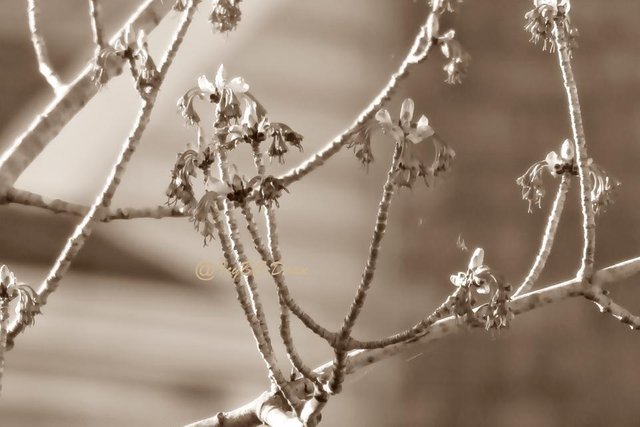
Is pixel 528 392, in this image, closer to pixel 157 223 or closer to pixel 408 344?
pixel 157 223

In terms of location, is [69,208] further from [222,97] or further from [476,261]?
[476,261]

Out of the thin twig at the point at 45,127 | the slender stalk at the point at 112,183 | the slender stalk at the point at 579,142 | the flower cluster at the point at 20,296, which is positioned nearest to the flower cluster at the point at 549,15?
the slender stalk at the point at 579,142

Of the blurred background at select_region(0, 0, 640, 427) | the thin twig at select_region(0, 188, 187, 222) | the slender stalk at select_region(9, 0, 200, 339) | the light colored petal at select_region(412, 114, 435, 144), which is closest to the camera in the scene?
the light colored petal at select_region(412, 114, 435, 144)

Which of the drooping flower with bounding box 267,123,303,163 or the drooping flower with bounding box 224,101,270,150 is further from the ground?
the drooping flower with bounding box 224,101,270,150

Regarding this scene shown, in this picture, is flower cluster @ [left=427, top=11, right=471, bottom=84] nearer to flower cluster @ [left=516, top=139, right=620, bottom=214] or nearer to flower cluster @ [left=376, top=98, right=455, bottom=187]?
flower cluster @ [left=376, top=98, right=455, bottom=187]

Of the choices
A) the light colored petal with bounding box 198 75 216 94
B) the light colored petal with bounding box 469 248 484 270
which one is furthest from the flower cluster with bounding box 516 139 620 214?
the light colored petal with bounding box 198 75 216 94

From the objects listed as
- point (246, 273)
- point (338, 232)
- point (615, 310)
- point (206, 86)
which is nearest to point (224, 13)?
point (206, 86)
